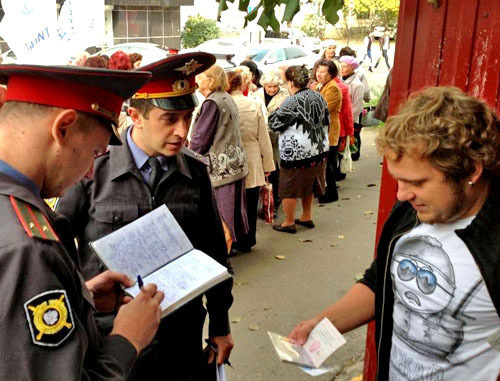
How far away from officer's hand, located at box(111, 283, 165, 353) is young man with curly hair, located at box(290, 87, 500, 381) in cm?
82

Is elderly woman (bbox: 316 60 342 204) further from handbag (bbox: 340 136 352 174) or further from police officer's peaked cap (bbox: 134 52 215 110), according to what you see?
police officer's peaked cap (bbox: 134 52 215 110)

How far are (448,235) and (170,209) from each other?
1.09m

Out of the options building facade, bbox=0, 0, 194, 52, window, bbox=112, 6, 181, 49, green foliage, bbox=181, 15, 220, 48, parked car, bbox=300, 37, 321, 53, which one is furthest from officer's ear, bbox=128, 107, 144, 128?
green foliage, bbox=181, 15, 220, 48

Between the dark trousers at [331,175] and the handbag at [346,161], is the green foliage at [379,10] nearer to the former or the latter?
the handbag at [346,161]

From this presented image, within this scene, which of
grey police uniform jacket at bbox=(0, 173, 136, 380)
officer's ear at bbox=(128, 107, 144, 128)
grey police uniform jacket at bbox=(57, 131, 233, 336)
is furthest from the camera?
officer's ear at bbox=(128, 107, 144, 128)

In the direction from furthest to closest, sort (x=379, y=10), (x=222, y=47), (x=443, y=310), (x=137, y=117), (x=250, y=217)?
(x=379, y=10), (x=222, y=47), (x=250, y=217), (x=137, y=117), (x=443, y=310)

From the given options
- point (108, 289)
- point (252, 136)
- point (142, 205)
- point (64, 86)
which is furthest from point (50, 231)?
point (252, 136)

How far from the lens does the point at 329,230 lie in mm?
6352

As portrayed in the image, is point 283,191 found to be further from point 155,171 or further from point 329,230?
point 155,171

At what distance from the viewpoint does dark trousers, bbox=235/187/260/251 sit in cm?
559

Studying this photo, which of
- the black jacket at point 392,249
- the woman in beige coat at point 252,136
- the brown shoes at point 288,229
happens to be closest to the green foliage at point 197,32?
the brown shoes at point 288,229

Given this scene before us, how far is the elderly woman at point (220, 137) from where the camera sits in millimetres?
4730

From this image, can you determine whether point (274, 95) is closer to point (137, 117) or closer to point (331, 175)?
point (331, 175)

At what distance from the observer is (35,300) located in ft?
A: 3.74
